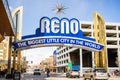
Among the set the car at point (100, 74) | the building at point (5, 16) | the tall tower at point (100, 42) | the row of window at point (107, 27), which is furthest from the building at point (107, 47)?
the building at point (5, 16)

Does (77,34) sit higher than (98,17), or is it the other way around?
(98,17)

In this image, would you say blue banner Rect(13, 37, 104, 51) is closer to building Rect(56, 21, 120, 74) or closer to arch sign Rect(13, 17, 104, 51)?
arch sign Rect(13, 17, 104, 51)

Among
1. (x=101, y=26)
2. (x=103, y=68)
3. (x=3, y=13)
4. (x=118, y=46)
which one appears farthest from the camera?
(x=118, y=46)

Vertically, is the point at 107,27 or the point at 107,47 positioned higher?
the point at 107,27

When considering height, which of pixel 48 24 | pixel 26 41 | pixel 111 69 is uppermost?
pixel 48 24

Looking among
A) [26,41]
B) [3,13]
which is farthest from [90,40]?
[3,13]

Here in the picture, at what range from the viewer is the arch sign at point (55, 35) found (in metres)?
31.8

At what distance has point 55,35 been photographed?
1260 inches

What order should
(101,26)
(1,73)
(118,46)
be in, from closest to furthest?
Result: 1. (101,26)
2. (1,73)
3. (118,46)

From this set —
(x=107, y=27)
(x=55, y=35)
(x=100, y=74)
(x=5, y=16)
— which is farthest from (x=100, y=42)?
(x=107, y=27)

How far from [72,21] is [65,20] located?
92 centimetres

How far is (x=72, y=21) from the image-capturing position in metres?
32.2

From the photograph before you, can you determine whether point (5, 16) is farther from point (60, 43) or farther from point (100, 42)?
point (100, 42)

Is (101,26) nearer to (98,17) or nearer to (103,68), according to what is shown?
(98,17)
